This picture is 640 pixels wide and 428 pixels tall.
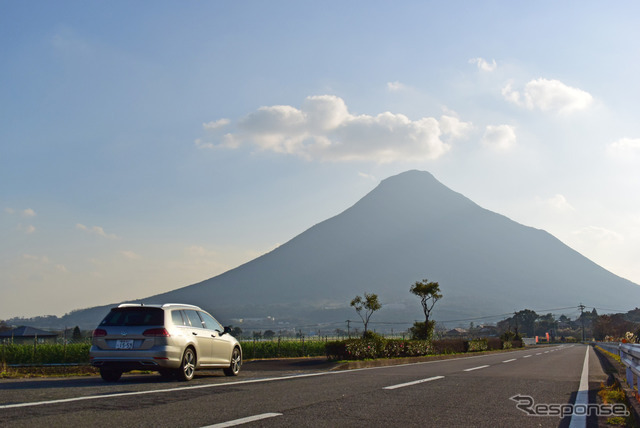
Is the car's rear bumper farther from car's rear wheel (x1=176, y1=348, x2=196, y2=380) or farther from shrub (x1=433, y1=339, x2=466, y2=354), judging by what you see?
shrub (x1=433, y1=339, x2=466, y2=354)

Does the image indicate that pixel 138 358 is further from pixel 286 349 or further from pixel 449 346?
pixel 286 349

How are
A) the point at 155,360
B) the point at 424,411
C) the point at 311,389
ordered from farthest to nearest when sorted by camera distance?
1. the point at 155,360
2. the point at 311,389
3. the point at 424,411

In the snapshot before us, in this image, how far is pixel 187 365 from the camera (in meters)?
12.2

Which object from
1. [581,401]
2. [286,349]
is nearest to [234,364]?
[581,401]

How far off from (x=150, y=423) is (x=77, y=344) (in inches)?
1209

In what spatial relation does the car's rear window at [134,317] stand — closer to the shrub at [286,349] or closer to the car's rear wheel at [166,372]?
the car's rear wheel at [166,372]

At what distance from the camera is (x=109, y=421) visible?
6586 millimetres

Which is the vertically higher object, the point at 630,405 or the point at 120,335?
the point at 120,335

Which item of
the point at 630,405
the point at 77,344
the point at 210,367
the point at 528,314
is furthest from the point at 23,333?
the point at 528,314

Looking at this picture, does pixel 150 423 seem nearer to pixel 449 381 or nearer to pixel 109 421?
pixel 109 421

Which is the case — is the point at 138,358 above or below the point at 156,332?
below

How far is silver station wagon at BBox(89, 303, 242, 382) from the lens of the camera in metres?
11.6

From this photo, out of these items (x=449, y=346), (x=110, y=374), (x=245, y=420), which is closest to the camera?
(x=245, y=420)

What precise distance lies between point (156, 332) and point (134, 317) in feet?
2.90
